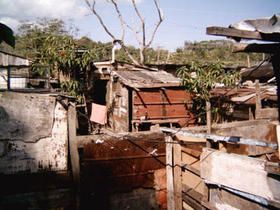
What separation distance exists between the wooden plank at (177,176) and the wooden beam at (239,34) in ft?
11.7

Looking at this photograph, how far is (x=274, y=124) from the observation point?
22.5 feet

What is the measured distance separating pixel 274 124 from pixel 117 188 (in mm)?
5250

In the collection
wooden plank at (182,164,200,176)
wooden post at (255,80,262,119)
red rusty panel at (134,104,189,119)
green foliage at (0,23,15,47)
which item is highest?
green foliage at (0,23,15,47)

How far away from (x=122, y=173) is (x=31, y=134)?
7.41 ft

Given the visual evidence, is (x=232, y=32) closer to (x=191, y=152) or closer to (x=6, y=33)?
(x=6, y=33)

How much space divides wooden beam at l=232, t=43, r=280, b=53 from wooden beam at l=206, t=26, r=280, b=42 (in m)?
0.18

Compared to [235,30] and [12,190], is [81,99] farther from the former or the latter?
[235,30]

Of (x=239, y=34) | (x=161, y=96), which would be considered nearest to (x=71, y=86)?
(x=161, y=96)

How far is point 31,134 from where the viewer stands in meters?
4.75

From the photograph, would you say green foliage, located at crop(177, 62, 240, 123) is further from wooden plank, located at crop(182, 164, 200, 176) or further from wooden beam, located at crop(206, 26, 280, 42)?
wooden beam, located at crop(206, 26, 280, 42)

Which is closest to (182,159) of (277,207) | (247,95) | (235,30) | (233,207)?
(233,207)

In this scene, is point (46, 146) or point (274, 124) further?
point (274, 124)

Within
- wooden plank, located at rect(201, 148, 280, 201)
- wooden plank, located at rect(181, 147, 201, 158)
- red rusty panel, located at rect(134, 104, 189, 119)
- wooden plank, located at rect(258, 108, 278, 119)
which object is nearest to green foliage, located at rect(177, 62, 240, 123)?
red rusty panel, located at rect(134, 104, 189, 119)

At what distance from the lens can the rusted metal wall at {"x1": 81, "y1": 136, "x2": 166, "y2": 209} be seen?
509 centimetres
